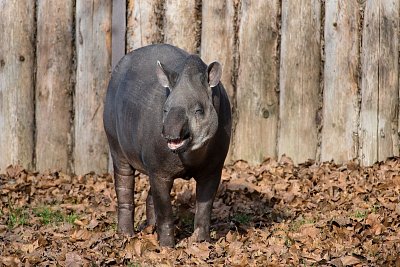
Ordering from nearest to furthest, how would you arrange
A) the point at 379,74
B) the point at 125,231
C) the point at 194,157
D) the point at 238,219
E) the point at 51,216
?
the point at 194,157 < the point at 125,231 < the point at 238,219 < the point at 51,216 < the point at 379,74

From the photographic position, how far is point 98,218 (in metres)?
9.04

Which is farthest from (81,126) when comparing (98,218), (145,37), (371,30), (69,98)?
(371,30)

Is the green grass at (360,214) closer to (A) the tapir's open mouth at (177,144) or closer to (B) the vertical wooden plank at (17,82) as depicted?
(A) the tapir's open mouth at (177,144)

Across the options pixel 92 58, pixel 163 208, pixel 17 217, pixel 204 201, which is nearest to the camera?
pixel 163 208

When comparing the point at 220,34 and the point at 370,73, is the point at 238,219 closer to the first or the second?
the point at 220,34

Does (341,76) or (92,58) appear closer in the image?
(341,76)

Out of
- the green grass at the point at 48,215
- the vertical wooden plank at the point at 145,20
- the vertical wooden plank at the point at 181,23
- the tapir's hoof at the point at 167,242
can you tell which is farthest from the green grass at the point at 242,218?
the vertical wooden plank at the point at 145,20

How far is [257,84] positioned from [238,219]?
2.05m

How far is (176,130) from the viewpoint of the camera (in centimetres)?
702

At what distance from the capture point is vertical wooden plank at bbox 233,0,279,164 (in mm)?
10484

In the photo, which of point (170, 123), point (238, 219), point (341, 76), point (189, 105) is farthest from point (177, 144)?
point (341, 76)

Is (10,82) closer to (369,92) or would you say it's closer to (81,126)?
(81,126)

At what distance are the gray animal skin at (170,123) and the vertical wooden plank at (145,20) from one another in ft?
6.82

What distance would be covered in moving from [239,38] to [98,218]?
2633mm
